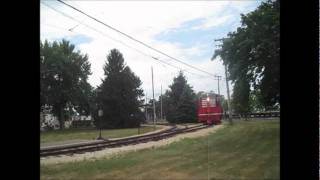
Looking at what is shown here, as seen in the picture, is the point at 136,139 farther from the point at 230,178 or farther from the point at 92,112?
the point at 230,178

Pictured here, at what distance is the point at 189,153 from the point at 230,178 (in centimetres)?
43

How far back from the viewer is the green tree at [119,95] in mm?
2389

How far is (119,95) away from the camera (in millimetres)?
2633

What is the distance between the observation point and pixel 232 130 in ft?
9.00

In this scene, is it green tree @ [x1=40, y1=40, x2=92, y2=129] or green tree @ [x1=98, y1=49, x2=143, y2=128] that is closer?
green tree @ [x1=40, y1=40, x2=92, y2=129]

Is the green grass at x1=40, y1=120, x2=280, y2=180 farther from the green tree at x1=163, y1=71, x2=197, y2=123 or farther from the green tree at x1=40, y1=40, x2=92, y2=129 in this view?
the green tree at x1=40, y1=40, x2=92, y2=129

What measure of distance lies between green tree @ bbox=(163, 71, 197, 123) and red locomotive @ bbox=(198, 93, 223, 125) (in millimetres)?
55

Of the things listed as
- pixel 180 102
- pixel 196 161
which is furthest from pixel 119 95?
pixel 196 161

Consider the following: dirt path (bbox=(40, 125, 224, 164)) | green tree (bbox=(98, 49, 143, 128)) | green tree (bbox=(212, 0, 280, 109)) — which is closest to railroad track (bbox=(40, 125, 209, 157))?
dirt path (bbox=(40, 125, 224, 164))

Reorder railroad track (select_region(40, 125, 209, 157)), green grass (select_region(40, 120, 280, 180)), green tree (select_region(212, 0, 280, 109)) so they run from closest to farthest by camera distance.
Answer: green tree (select_region(212, 0, 280, 109)), railroad track (select_region(40, 125, 209, 157)), green grass (select_region(40, 120, 280, 180))

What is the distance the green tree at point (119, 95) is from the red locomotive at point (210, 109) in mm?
511

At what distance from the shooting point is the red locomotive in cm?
267
